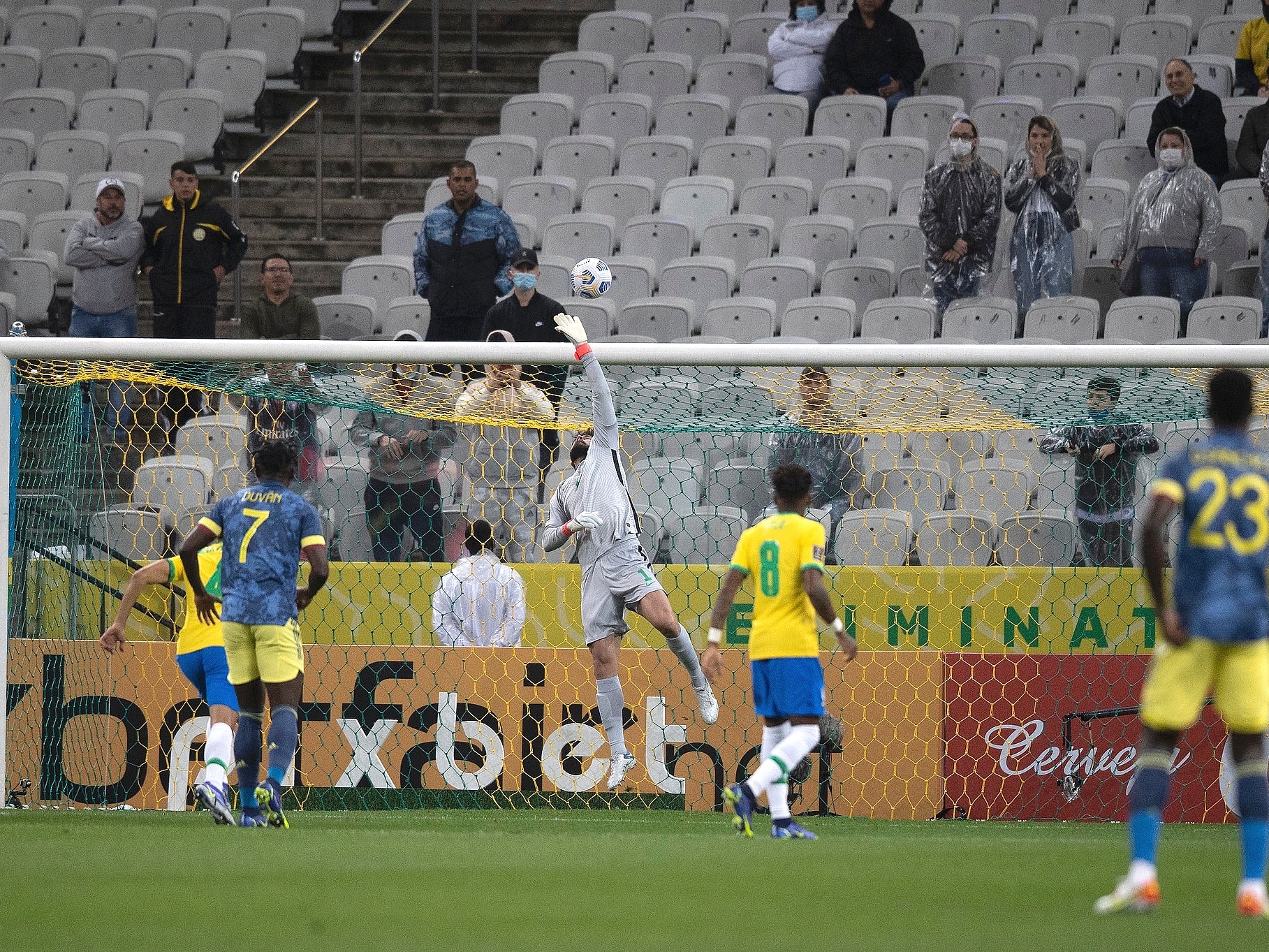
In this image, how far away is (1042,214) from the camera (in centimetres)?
1309

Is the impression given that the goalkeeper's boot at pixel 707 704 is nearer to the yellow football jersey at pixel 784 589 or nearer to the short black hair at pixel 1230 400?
the yellow football jersey at pixel 784 589

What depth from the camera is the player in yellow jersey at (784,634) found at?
7.68 metres

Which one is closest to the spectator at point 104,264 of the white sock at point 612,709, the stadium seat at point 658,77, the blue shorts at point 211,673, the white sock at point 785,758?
the stadium seat at point 658,77

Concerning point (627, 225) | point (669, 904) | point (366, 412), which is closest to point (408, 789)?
point (366, 412)

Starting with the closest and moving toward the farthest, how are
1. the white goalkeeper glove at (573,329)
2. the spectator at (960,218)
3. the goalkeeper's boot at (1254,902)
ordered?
1. the goalkeeper's boot at (1254,902)
2. the white goalkeeper glove at (573,329)
3. the spectator at (960,218)

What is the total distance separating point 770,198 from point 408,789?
6812 mm

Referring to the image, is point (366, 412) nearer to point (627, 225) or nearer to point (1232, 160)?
point (627, 225)

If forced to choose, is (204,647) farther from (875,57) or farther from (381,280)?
(875,57)

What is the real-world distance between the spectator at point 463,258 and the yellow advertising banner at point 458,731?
3600 mm

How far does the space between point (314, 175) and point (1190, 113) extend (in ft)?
26.7

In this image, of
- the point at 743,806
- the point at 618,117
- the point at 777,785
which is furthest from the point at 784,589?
the point at 618,117

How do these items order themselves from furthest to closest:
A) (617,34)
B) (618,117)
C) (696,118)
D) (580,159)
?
(617,34)
(618,117)
(696,118)
(580,159)

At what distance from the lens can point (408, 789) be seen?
10172 mm

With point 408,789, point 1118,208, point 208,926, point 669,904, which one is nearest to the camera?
point 208,926
